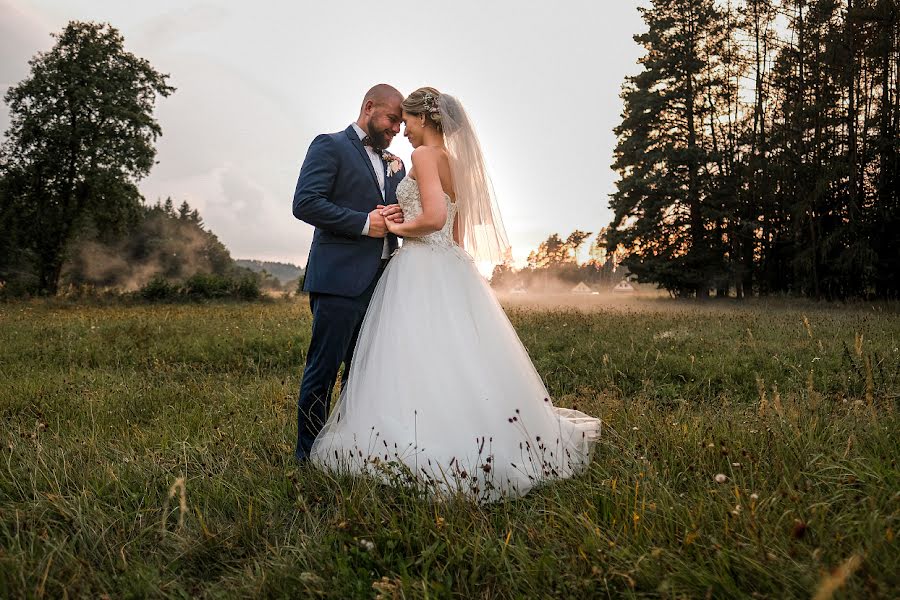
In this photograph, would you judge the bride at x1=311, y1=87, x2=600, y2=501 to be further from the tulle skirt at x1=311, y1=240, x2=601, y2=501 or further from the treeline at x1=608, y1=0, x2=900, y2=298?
the treeline at x1=608, y1=0, x2=900, y2=298

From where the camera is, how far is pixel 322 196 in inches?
146

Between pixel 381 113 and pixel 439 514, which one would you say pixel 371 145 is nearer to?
pixel 381 113

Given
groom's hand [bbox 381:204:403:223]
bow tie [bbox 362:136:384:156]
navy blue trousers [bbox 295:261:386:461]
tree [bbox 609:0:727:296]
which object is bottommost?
navy blue trousers [bbox 295:261:386:461]

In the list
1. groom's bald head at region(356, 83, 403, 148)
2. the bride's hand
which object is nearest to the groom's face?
groom's bald head at region(356, 83, 403, 148)

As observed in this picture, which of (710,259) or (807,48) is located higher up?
(807,48)

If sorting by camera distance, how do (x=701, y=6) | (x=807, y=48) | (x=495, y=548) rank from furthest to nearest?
(x=701, y=6) < (x=807, y=48) < (x=495, y=548)

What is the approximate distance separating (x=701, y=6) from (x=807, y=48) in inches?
290

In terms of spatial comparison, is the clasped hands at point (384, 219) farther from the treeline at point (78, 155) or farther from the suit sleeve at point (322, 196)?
the treeline at point (78, 155)

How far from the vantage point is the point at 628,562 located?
2.07 metres

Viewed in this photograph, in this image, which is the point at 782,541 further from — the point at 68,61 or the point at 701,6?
the point at 68,61

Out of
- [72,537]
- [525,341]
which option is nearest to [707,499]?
[72,537]

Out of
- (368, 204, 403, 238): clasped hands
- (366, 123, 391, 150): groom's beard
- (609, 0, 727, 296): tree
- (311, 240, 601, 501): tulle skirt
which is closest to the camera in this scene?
(311, 240, 601, 501): tulle skirt

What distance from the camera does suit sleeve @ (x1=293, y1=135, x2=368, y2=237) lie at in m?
3.66

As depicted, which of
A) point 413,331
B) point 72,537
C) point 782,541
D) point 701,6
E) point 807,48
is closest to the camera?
point 782,541
